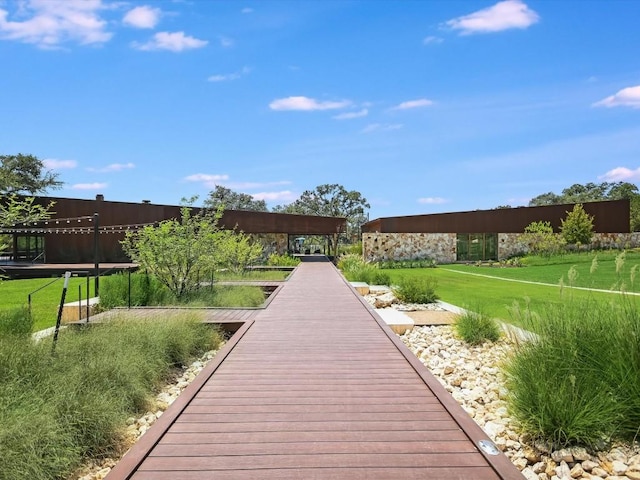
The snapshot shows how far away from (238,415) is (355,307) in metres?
6.13

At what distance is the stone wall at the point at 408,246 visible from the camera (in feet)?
95.2

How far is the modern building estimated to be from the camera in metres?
29.3

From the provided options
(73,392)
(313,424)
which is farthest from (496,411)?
(73,392)

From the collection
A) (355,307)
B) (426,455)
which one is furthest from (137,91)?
(426,455)

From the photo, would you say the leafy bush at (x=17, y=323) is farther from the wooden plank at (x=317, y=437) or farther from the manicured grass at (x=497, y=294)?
the manicured grass at (x=497, y=294)

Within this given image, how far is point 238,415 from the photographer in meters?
Result: 3.61

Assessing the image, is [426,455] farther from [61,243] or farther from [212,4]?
[61,243]

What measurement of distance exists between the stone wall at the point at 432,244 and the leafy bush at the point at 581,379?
25144 mm

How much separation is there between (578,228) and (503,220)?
4429 millimetres

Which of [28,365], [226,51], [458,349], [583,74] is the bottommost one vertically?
[458,349]

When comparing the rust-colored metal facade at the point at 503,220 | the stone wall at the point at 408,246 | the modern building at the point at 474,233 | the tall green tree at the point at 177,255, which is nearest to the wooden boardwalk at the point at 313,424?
the tall green tree at the point at 177,255

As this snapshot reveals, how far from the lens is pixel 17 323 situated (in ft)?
19.8

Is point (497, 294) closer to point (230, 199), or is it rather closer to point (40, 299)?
point (40, 299)

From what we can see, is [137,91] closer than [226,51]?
No
